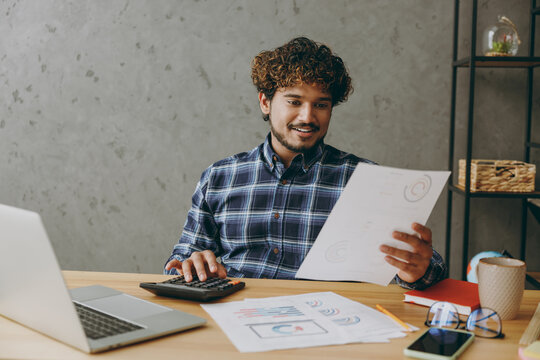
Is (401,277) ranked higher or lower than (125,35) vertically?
lower

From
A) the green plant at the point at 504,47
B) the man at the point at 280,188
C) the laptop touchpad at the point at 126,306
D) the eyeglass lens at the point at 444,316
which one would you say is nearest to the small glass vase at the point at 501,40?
the green plant at the point at 504,47

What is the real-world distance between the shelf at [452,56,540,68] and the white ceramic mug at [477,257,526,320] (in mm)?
1388

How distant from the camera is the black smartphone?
0.74m

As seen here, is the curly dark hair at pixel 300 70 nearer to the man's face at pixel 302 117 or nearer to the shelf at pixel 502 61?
the man's face at pixel 302 117

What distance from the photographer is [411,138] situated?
7.87ft

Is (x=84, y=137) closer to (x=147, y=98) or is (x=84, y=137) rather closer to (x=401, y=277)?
(x=147, y=98)

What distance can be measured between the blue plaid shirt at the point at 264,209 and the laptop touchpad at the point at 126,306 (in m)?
0.41

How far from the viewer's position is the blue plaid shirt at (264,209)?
1451 millimetres

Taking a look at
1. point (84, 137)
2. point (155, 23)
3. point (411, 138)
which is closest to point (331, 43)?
point (411, 138)

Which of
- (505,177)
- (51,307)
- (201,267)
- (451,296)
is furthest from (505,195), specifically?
(51,307)

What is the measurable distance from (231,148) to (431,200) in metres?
1.68

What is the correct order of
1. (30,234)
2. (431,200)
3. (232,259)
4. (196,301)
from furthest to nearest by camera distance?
1. (232,259)
2. (196,301)
3. (431,200)
4. (30,234)

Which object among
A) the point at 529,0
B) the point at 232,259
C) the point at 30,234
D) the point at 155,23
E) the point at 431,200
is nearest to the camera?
the point at 30,234

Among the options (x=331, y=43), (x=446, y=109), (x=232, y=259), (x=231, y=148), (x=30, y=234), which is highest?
(x=331, y=43)
